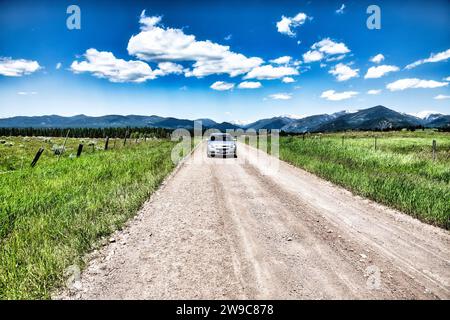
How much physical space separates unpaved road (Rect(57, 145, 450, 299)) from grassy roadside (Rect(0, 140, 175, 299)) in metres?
0.47

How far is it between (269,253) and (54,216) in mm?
5392

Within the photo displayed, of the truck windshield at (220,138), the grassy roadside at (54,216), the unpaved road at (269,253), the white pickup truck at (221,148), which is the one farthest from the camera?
the truck windshield at (220,138)

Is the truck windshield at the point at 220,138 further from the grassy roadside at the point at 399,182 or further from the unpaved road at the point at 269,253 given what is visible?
the unpaved road at the point at 269,253

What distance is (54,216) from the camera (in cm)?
739

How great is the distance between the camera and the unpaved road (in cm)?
429

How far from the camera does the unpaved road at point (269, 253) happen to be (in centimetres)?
429

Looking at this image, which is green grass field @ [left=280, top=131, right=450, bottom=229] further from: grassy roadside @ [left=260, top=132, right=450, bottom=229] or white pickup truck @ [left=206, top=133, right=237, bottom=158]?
white pickup truck @ [left=206, top=133, right=237, bottom=158]

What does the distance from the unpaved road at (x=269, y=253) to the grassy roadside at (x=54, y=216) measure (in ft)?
1.53

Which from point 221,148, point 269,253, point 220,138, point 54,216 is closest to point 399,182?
point 269,253

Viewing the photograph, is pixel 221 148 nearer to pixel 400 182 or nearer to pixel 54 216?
pixel 400 182

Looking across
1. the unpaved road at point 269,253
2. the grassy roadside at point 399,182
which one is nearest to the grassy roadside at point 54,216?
the unpaved road at point 269,253

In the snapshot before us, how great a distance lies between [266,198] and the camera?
998 centimetres
